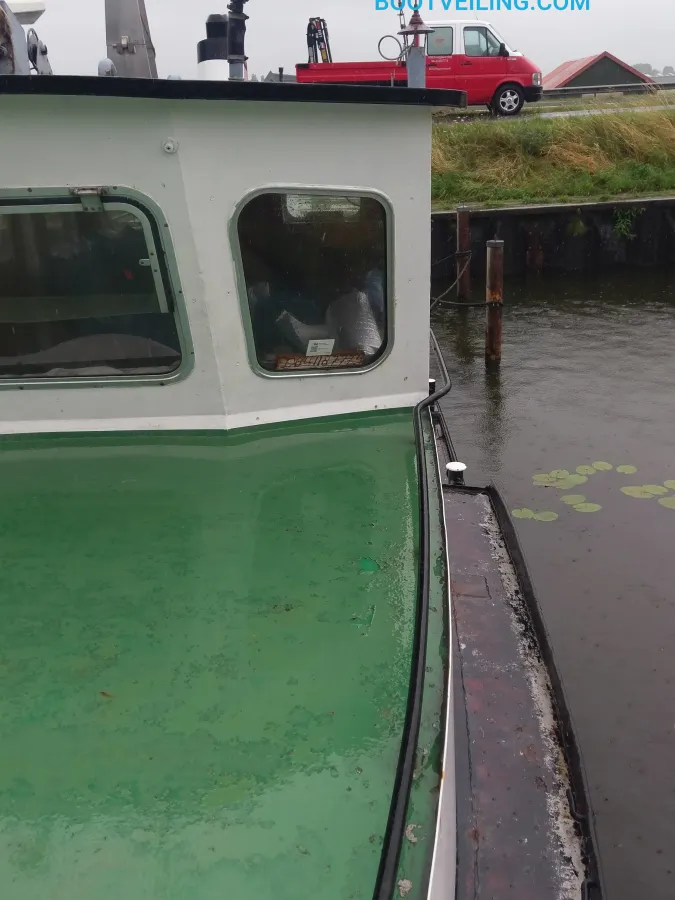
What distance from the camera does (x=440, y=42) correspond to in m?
15.5

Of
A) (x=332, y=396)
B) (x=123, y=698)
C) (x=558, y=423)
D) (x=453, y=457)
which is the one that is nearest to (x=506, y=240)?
(x=558, y=423)

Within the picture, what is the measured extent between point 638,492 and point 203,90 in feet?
14.3

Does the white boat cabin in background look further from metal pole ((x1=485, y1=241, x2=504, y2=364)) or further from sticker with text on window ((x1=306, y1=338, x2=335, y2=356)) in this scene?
metal pole ((x1=485, y1=241, x2=504, y2=364))

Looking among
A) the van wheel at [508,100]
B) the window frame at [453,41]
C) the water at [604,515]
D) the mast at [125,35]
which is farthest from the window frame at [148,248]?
the van wheel at [508,100]

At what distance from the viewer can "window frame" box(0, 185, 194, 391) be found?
3072 mm

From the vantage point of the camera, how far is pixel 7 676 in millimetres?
2180

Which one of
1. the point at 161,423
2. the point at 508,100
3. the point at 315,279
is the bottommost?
the point at 161,423

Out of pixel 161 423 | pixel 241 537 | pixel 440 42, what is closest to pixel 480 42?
pixel 440 42

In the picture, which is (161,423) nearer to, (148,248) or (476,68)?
(148,248)

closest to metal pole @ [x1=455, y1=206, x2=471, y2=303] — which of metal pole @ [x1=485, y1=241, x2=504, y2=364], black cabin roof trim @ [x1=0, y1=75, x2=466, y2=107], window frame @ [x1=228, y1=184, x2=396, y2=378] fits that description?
metal pole @ [x1=485, y1=241, x2=504, y2=364]

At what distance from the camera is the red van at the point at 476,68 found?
1527 cm

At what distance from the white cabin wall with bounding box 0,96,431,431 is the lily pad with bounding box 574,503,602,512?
2.42 m

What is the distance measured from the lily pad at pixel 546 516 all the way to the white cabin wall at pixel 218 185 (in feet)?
7.30

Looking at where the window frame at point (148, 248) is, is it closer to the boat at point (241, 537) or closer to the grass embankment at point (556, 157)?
the boat at point (241, 537)
